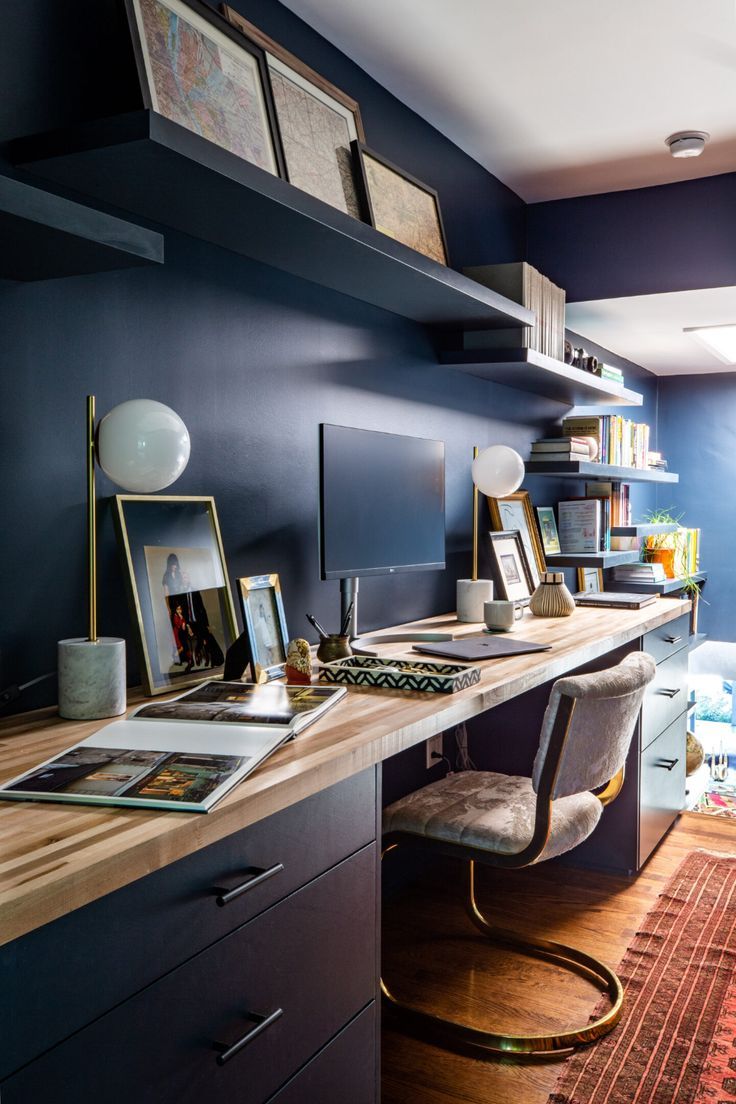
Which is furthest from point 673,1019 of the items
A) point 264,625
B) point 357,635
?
point 264,625

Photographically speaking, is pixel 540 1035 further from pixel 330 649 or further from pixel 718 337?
pixel 718 337

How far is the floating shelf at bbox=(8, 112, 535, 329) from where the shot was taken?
1403 mm

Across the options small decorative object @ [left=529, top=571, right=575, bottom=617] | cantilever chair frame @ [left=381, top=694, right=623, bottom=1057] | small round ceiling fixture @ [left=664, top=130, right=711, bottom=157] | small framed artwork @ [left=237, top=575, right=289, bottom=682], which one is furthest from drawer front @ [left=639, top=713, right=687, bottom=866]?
small round ceiling fixture @ [left=664, top=130, right=711, bottom=157]

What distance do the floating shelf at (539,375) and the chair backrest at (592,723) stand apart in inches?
45.9

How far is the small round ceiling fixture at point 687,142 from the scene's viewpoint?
2953mm

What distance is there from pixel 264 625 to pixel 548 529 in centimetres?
209

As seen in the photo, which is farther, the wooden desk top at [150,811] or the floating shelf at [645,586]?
the floating shelf at [645,586]

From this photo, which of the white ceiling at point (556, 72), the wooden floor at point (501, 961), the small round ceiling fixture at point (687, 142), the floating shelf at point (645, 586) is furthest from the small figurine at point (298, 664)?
the floating shelf at point (645, 586)

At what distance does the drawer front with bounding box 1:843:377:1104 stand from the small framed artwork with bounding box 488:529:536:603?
1.71 m

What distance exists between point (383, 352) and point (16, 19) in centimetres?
132

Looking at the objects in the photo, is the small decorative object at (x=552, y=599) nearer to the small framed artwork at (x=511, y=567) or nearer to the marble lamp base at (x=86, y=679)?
the small framed artwork at (x=511, y=567)

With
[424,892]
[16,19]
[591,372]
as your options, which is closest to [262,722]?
[16,19]

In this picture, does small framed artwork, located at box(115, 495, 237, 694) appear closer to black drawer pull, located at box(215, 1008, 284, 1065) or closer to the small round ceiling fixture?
black drawer pull, located at box(215, 1008, 284, 1065)

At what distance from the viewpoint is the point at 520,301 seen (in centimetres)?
289
